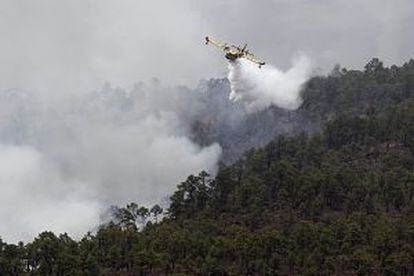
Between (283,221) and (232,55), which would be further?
(283,221)

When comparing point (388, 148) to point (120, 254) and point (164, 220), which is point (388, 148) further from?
point (120, 254)

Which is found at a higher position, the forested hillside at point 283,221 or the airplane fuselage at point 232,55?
the airplane fuselage at point 232,55

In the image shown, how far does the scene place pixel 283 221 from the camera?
438 feet

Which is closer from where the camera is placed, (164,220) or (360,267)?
(360,267)

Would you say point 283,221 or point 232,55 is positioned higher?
point 232,55

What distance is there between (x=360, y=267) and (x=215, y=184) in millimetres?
45685

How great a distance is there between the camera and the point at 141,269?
388ft

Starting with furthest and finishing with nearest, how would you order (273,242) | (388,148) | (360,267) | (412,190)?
(388,148) < (412,190) < (273,242) < (360,267)

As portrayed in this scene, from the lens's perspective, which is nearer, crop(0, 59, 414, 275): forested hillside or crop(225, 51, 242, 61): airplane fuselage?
crop(0, 59, 414, 275): forested hillside

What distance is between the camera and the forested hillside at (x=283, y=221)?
112500mm

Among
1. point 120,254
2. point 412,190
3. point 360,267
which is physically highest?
point 412,190

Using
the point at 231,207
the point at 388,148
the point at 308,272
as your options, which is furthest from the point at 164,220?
the point at 388,148

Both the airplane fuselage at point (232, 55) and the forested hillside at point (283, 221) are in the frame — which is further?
the airplane fuselage at point (232, 55)

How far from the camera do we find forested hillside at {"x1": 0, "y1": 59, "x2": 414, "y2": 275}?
112 meters
